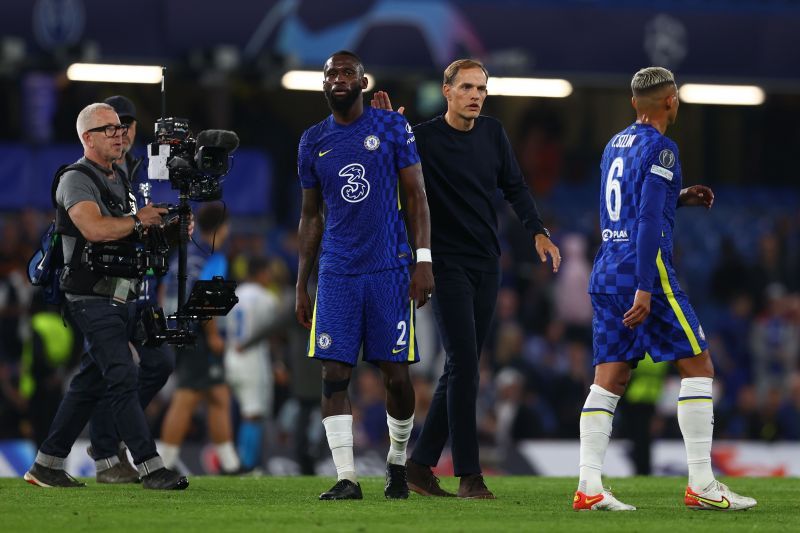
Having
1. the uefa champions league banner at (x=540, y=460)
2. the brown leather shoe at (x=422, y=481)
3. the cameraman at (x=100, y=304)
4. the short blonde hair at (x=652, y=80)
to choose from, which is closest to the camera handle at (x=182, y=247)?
the cameraman at (x=100, y=304)

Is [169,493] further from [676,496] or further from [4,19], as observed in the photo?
[4,19]

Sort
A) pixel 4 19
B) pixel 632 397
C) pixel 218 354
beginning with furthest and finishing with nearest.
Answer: pixel 4 19 < pixel 632 397 < pixel 218 354

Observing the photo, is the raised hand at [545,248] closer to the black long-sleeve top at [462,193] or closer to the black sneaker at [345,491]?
the black long-sleeve top at [462,193]

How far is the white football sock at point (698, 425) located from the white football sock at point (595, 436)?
0.40 meters

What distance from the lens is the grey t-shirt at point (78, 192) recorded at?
9148 mm

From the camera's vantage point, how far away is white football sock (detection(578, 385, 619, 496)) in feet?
26.7

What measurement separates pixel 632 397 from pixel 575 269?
480cm

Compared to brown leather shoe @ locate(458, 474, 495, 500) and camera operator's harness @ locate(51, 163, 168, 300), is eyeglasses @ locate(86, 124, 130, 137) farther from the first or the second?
Answer: brown leather shoe @ locate(458, 474, 495, 500)

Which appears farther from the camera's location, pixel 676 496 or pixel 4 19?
pixel 4 19

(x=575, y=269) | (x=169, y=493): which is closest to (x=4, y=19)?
(x=575, y=269)

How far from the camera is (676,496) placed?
9.69 meters

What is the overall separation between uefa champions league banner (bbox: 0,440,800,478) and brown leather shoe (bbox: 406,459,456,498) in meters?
5.70

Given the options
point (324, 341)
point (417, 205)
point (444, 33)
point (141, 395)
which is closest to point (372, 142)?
point (417, 205)

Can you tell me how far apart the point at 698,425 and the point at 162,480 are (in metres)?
3.30
